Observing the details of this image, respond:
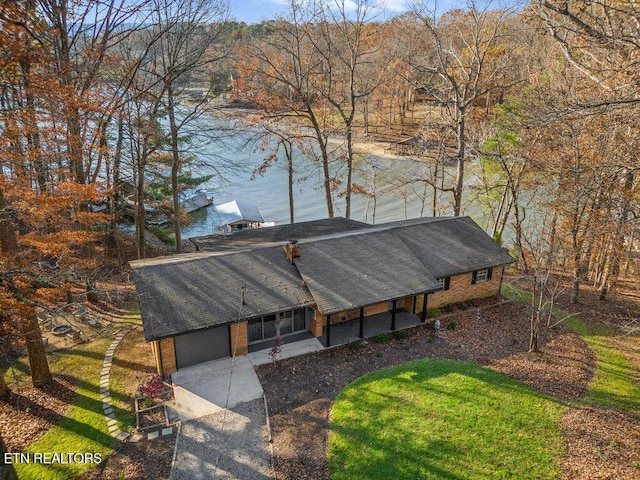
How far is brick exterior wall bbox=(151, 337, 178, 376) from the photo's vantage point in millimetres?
13555

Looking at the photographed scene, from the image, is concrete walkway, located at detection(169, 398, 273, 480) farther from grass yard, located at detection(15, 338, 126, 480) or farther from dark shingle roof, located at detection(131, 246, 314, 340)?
dark shingle roof, located at detection(131, 246, 314, 340)

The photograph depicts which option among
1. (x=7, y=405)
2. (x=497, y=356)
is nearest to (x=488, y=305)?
(x=497, y=356)

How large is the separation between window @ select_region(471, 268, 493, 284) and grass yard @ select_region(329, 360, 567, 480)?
554 cm

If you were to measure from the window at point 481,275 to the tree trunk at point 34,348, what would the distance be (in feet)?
54.0

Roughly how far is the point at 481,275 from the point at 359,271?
626cm

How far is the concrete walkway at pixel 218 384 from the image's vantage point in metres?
12.4

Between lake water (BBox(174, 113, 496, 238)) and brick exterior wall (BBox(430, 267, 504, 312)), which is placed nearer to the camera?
brick exterior wall (BBox(430, 267, 504, 312))

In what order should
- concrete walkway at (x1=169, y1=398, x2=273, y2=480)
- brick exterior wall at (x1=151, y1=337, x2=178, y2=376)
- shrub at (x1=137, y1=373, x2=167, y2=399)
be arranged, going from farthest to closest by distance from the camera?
brick exterior wall at (x1=151, y1=337, x2=178, y2=376) → shrub at (x1=137, y1=373, x2=167, y2=399) → concrete walkway at (x1=169, y1=398, x2=273, y2=480)

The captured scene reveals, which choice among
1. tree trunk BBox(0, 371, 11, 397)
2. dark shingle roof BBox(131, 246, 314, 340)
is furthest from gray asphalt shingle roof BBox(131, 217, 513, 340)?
tree trunk BBox(0, 371, 11, 397)

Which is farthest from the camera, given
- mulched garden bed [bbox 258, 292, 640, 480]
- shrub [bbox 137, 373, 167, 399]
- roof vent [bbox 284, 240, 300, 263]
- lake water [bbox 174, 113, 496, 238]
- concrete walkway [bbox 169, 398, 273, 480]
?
lake water [bbox 174, 113, 496, 238]

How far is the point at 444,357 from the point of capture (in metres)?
14.8

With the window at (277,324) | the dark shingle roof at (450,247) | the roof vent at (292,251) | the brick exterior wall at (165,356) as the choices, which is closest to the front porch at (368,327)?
the window at (277,324)

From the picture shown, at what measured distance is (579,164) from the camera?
719 inches

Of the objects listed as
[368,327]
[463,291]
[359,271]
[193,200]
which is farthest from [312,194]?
[368,327]
